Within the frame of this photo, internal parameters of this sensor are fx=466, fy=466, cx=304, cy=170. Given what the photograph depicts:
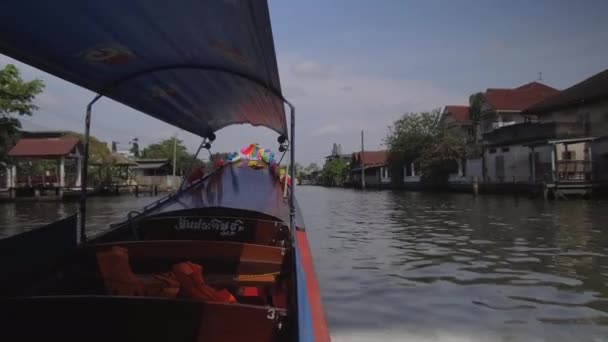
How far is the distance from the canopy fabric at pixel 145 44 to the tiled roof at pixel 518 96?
34.8m

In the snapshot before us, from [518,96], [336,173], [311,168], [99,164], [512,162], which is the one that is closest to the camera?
[512,162]

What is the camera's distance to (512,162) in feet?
91.9

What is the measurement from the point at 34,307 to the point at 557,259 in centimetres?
725

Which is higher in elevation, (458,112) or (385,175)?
(458,112)

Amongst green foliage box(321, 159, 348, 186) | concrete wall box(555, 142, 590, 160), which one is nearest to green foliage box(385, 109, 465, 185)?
concrete wall box(555, 142, 590, 160)

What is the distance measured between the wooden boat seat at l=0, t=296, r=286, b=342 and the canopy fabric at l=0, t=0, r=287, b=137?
1.52 metres

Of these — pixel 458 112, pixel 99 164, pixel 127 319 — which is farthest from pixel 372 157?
pixel 127 319

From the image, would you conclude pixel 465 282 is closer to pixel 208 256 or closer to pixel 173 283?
pixel 208 256

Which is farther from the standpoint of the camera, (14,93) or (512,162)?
(512,162)

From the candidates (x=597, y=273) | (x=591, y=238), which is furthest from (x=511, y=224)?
(x=597, y=273)

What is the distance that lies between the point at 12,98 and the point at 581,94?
98.3ft

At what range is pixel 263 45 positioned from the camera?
3.04 meters

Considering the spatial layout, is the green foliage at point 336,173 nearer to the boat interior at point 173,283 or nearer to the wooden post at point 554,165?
the wooden post at point 554,165

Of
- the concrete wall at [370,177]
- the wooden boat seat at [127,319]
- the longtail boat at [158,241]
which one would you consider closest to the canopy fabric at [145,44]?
the longtail boat at [158,241]
